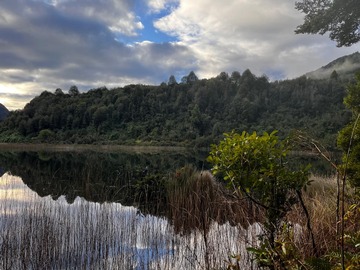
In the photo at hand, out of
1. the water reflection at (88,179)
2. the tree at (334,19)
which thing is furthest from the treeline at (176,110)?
the tree at (334,19)

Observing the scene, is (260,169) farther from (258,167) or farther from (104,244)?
(104,244)

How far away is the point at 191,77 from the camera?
153m

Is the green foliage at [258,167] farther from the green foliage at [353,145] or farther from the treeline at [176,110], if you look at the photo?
the treeline at [176,110]

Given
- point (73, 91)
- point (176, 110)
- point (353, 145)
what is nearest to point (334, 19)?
point (353, 145)

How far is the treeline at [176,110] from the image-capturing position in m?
101

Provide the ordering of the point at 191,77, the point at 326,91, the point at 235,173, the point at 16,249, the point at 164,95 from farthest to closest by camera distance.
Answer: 1. the point at 191,77
2. the point at 164,95
3. the point at 326,91
4. the point at 16,249
5. the point at 235,173

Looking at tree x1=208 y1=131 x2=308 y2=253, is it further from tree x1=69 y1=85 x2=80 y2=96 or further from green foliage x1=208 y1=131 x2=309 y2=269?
tree x1=69 y1=85 x2=80 y2=96

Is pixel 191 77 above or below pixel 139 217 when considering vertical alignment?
above

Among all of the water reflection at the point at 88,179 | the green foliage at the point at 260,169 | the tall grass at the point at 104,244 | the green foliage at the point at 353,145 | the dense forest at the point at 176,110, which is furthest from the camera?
the dense forest at the point at 176,110

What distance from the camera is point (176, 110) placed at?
426ft

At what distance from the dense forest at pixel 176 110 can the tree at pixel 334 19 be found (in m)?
74.5

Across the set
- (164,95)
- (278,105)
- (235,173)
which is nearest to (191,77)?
(164,95)

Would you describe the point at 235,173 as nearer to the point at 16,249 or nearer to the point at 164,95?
the point at 16,249

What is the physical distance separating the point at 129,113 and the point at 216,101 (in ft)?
105
